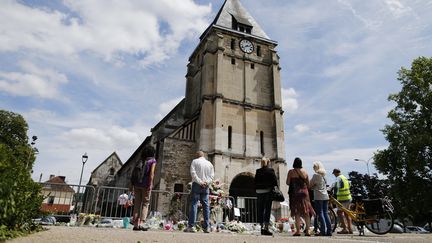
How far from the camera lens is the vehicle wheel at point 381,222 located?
7682mm

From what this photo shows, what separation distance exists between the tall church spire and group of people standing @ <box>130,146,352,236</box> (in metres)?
19.8

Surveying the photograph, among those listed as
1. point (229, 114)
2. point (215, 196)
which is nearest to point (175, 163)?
point (229, 114)

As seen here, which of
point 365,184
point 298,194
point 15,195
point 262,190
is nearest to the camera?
point 15,195

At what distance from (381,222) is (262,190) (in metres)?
3.50

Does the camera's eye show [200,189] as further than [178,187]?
No

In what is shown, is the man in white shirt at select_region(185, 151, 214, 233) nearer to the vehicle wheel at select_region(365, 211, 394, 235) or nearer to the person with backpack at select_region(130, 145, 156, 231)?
the person with backpack at select_region(130, 145, 156, 231)

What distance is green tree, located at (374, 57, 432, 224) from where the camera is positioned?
733 inches

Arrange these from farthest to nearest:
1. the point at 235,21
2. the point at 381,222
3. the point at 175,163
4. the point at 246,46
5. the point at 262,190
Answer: the point at 235,21 → the point at 246,46 → the point at 175,163 → the point at 381,222 → the point at 262,190

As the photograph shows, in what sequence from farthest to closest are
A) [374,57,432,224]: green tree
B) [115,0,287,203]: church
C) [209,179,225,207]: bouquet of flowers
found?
1. [115,0,287,203]: church
2. [374,57,432,224]: green tree
3. [209,179,225,207]: bouquet of flowers

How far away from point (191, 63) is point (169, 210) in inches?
614

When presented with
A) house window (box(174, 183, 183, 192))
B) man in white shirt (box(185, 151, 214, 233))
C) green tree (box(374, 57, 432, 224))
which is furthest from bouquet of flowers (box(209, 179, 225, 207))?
green tree (box(374, 57, 432, 224))

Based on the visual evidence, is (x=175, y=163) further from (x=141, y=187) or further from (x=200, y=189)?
(x=141, y=187)

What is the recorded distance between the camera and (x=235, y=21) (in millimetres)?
26906

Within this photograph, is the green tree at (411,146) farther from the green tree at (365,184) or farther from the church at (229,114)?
the green tree at (365,184)
